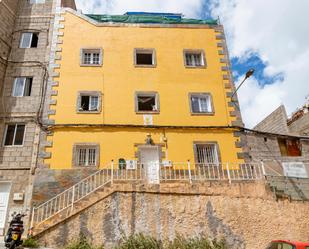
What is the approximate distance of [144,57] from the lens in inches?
685

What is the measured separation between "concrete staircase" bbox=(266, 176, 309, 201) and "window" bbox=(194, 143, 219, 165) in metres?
3.21

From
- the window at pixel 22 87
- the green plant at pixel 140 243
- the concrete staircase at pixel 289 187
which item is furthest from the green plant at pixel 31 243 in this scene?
the concrete staircase at pixel 289 187

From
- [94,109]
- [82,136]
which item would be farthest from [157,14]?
[82,136]

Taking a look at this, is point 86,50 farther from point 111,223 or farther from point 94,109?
point 111,223

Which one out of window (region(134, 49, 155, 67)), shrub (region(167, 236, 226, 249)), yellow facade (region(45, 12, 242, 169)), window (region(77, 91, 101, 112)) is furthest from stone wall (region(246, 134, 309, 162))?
window (region(77, 91, 101, 112))

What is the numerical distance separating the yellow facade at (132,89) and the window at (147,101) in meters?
0.31

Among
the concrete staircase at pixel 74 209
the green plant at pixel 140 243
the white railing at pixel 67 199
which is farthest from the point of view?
the white railing at pixel 67 199

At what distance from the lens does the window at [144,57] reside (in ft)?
54.9

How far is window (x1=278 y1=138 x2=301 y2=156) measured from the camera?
50.8ft

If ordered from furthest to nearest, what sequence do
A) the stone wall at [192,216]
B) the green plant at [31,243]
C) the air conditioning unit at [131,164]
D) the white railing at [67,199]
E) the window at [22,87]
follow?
the window at [22,87] → the air conditioning unit at [131,164] → the white railing at [67,199] → the stone wall at [192,216] → the green plant at [31,243]

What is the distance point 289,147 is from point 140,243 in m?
10.8

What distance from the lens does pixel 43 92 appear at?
15.1m

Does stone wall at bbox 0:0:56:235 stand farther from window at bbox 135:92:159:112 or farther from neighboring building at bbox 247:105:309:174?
neighboring building at bbox 247:105:309:174

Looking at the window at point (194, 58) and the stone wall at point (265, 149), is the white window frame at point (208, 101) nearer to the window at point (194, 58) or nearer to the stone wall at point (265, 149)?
the window at point (194, 58)
